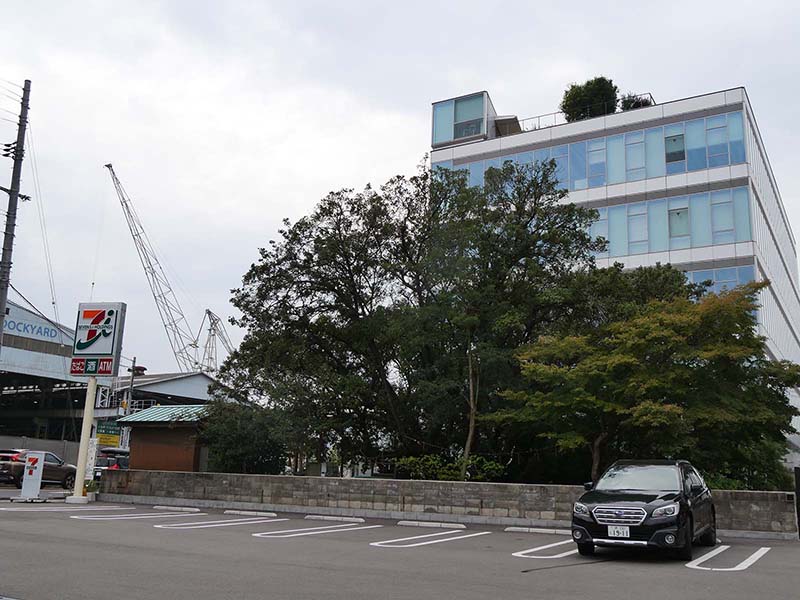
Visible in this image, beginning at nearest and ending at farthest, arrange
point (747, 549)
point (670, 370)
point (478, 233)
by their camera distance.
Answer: point (747, 549) < point (670, 370) < point (478, 233)

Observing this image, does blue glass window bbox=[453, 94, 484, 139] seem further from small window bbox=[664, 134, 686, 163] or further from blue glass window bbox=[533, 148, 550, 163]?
small window bbox=[664, 134, 686, 163]

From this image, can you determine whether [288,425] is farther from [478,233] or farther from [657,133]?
[657,133]

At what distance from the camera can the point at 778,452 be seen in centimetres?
2525

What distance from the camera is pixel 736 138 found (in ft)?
125

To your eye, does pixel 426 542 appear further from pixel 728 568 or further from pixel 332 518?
pixel 332 518

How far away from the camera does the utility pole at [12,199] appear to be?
20.7m

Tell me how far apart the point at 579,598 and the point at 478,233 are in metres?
15.2

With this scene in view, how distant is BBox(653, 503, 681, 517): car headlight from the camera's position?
1077 cm

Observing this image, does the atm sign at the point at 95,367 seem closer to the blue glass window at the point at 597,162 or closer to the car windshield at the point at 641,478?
the car windshield at the point at 641,478

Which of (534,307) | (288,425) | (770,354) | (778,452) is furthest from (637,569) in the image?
(770,354)

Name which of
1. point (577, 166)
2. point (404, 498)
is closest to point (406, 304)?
point (404, 498)

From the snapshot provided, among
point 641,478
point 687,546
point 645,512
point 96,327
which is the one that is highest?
point 96,327

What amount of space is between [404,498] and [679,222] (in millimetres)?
27028

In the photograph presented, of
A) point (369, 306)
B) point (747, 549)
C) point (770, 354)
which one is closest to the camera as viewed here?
point (747, 549)
